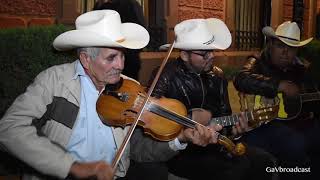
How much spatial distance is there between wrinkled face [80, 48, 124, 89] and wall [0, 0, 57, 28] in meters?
2.22

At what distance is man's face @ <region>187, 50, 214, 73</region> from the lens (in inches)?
143

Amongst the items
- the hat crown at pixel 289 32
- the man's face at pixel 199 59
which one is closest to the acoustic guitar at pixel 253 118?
the man's face at pixel 199 59

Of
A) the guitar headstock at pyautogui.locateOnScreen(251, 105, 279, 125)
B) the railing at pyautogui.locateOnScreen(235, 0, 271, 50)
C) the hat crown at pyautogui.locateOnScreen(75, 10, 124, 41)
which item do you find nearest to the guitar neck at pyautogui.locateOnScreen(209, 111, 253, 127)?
the guitar headstock at pyautogui.locateOnScreen(251, 105, 279, 125)

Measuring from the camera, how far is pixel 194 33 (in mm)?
3646

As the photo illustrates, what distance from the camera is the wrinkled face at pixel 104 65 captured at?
2564mm

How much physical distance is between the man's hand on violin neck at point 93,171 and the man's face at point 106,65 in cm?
62

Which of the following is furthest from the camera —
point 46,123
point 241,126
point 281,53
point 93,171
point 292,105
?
point 281,53

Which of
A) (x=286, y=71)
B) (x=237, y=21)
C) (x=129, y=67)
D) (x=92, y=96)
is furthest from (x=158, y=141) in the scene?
(x=237, y=21)

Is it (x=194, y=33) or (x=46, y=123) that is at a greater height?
(x=194, y=33)

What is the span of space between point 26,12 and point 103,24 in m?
2.41

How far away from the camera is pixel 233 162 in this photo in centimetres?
339

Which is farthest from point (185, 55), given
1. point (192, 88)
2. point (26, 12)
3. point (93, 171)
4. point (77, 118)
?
point (26, 12)

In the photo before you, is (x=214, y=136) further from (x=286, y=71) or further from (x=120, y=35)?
(x=286, y=71)

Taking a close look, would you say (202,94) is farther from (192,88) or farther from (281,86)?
(281,86)
